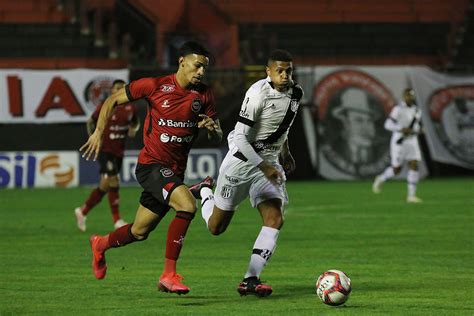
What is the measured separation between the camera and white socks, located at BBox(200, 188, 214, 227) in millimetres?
11398

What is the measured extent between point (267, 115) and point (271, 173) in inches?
27.3

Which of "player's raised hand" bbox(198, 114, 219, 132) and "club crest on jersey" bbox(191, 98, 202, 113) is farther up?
"club crest on jersey" bbox(191, 98, 202, 113)

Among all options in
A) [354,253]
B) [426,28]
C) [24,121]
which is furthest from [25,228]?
[426,28]

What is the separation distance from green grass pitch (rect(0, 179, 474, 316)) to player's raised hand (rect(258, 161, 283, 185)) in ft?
3.28

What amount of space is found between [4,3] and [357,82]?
401 inches

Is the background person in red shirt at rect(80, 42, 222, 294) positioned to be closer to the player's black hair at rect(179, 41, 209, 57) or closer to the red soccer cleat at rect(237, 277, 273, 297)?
the player's black hair at rect(179, 41, 209, 57)

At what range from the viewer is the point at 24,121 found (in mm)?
29016

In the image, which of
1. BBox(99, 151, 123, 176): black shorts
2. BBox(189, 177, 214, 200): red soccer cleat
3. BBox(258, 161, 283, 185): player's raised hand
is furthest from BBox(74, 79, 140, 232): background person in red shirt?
BBox(258, 161, 283, 185): player's raised hand

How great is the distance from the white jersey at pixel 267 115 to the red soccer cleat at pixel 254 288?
1.11 metres

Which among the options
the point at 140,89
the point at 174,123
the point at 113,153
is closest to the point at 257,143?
the point at 174,123

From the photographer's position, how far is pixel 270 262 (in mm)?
13266

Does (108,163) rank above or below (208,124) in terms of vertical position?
below

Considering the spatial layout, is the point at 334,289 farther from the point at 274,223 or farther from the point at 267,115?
the point at 267,115

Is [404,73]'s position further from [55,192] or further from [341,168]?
[55,192]
